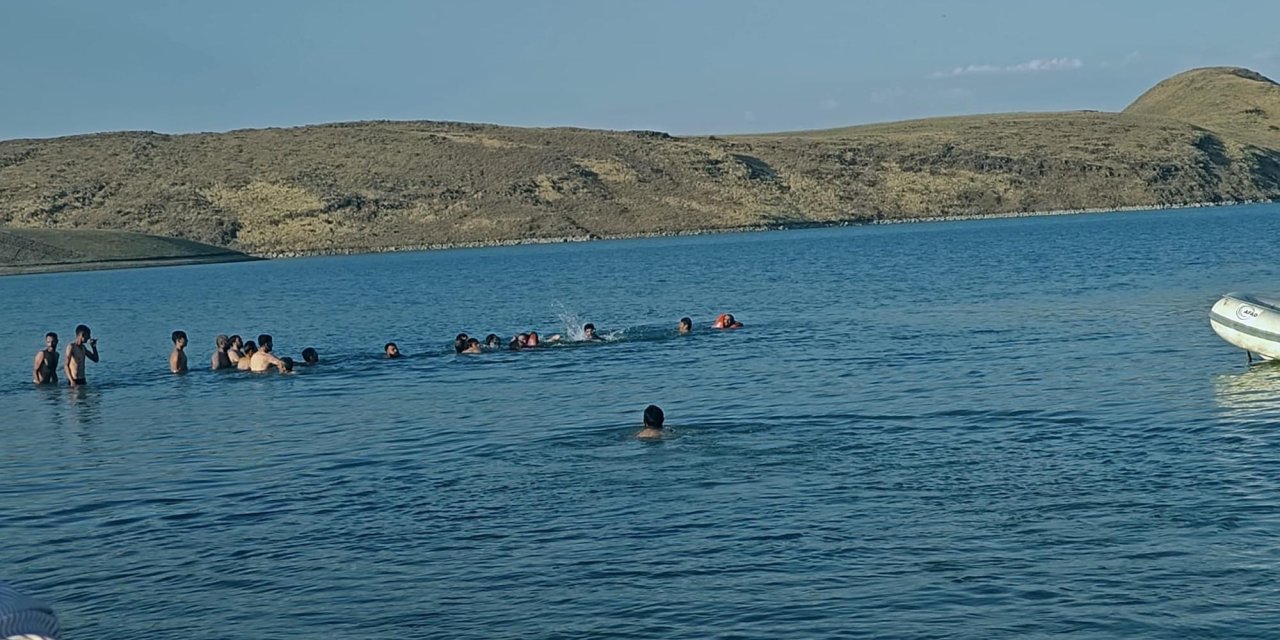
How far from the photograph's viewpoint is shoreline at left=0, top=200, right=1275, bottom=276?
311ft

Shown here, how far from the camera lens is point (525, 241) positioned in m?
118

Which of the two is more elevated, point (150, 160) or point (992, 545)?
point (150, 160)

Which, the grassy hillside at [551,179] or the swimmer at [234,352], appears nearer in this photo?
the swimmer at [234,352]

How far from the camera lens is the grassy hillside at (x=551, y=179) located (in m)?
118

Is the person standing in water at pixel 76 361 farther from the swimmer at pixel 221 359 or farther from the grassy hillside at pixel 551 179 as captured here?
the grassy hillside at pixel 551 179

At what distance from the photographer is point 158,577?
45.1 feet

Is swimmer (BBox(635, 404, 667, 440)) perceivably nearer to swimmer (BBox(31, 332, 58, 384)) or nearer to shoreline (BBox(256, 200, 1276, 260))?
swimmer (BBox(31, 332, 58, 384))

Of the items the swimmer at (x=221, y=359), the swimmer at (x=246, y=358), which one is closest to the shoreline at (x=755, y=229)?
the swimmer at (x=221, y=359)

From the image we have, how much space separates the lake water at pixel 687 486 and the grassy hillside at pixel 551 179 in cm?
8142

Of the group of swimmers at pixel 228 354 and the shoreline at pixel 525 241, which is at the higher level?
the shoreline at pixel 525 241

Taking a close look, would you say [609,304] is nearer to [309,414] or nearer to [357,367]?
[357,367]

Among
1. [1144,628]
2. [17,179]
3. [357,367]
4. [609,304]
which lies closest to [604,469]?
[1144,628]

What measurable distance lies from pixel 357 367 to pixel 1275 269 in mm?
30759

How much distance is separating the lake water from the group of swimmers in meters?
0.54
